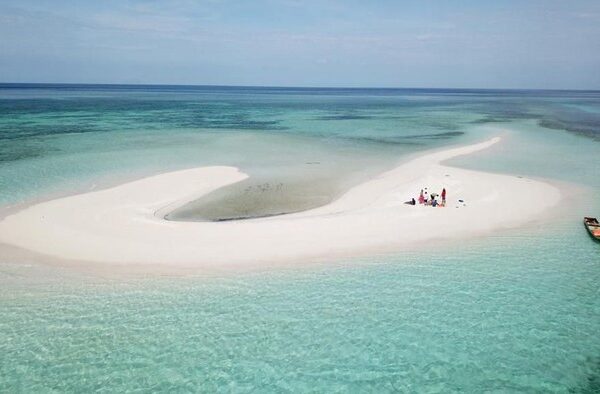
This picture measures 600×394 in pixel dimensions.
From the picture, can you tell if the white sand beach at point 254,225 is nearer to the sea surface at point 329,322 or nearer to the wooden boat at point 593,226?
the sea surface at point 329,322

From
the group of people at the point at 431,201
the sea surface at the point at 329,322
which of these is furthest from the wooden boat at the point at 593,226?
the group of people at the point at 431,201

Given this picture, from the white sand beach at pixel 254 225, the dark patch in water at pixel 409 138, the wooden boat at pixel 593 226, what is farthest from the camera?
the dark patch in water at pixel 409 138

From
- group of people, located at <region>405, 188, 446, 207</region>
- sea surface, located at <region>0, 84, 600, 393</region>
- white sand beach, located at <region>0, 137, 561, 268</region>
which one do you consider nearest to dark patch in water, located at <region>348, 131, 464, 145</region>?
white sand beach, located at <region>0, 137, 561, 268</region>

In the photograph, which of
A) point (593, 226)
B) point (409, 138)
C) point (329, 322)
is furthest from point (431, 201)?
point (409, 138)

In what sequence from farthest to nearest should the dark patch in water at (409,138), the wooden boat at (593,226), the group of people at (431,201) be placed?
the dark patch in water at (409,138)
the group of people at (431,201)
the wooden boat at (593,226)

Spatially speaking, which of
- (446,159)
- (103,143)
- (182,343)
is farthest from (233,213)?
(103,143)

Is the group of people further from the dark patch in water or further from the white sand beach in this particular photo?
the dark patch in water

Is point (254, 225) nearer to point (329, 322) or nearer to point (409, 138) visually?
point (329, 322)
